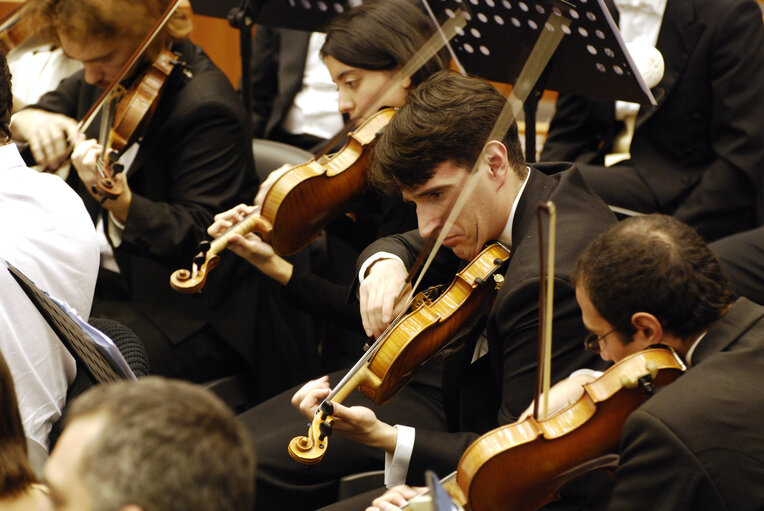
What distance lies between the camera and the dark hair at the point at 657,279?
1.32 m

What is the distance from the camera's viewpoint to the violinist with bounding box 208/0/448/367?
2.17 meters

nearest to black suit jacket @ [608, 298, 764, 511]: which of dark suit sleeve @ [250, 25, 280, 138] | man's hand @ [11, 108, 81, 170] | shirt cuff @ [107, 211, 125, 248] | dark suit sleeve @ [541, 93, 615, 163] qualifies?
shirt cuff @ [107, 211, 125, 248]

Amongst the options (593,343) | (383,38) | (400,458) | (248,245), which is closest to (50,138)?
(248,245)

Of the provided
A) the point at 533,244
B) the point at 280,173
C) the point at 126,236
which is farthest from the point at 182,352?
the point at 533,244

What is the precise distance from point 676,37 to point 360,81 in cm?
96

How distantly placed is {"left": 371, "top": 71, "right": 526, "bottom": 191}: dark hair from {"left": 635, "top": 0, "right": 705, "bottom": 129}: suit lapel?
101 cm

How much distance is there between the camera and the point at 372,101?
2211 mm

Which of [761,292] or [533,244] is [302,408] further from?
[761,292]

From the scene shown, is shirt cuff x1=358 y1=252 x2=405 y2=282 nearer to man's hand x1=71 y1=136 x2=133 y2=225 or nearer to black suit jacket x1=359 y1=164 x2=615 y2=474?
black suit jacket x1=359 y1=164 x2=615 y2=474

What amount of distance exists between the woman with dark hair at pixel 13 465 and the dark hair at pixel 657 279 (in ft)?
2.59

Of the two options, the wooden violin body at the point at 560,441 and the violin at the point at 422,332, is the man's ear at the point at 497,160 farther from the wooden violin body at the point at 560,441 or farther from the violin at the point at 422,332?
the wooden violin body at the point at 560,441

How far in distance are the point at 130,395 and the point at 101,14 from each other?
1675 millimetres

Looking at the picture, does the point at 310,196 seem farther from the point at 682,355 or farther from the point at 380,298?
the point at 682,355

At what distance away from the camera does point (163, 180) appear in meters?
2.45
